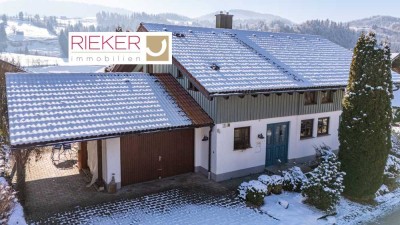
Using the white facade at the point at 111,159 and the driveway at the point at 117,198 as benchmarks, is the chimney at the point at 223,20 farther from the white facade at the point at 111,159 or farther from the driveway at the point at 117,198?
the white facade at the point at 111,159

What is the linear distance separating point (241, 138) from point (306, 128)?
426 centimetres

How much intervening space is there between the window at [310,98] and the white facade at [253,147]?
668 millimetres

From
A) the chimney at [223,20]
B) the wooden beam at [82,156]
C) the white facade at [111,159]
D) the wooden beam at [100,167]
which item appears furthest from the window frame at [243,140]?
the chimney at [223,20]

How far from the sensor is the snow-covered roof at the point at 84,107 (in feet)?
41.2

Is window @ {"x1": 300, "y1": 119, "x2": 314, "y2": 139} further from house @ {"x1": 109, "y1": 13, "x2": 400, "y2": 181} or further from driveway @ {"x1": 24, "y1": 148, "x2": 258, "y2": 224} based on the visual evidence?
driveway @ {"x1": 24, "y1": 148, "x2": 258, "y2": 224}

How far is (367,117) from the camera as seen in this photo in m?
14.3

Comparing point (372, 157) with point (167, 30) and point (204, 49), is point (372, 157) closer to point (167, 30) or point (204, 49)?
point (204, 49)

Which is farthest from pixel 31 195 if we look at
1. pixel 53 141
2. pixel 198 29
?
pixel 198 29

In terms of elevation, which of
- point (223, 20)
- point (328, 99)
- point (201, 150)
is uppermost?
point (223, 20)

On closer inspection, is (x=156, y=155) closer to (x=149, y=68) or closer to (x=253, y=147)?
(x=253, y=147)

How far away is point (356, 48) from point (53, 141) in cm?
1209

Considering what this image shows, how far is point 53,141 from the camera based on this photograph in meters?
12.0

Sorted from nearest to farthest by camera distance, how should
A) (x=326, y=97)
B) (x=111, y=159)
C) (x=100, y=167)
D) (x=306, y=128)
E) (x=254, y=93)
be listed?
1. (x=111, y=159)
2. (x=100, y=167)
3. (x=254, y=93)
4. (x=306, y=128)
5. (x=326, y=97)

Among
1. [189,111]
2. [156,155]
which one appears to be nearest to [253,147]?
[189,111]
